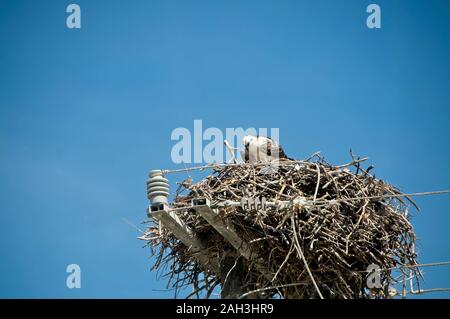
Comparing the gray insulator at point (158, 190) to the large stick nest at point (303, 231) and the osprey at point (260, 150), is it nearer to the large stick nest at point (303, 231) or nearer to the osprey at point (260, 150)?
the large stick nest at point (303, 231)

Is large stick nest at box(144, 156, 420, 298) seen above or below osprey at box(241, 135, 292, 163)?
below

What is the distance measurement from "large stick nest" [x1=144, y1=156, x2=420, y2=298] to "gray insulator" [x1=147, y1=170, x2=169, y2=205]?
215 millimetres

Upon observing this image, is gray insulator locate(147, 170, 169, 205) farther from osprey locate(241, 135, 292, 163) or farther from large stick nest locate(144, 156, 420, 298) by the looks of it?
osprey locate(241, 135, 292, 163)

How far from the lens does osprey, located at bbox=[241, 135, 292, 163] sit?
11500mm

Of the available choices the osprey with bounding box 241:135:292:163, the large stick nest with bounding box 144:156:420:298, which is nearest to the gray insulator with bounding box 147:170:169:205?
the large stick nest with bounding box 144:156:420:298

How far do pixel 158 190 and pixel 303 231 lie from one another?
151 centimetres

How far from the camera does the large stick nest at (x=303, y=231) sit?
9.41m

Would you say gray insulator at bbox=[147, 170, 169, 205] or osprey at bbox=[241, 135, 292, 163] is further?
osprey at bbox=[241, 135, 292, 163]

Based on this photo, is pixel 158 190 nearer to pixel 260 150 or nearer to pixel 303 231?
pixel 303 231

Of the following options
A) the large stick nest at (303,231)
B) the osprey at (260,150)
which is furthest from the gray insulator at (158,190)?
the osprey at (260,150)

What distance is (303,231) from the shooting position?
31.0 feet

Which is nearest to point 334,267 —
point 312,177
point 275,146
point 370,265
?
point 370,265

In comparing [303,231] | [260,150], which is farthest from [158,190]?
[260,150]
